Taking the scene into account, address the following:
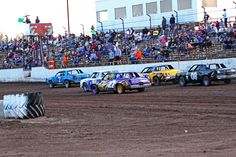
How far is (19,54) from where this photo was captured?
56844mm

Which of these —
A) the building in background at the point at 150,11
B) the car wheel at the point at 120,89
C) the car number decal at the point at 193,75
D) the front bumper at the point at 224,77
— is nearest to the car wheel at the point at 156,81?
the car number decal at the point at 193,75

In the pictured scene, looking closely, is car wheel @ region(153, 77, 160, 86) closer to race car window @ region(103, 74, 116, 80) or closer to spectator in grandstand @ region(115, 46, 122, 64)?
race car window @ region(103, 74, 116, 80)

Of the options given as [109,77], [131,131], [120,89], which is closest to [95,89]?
[109,77]

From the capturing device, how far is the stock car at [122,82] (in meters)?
27.5

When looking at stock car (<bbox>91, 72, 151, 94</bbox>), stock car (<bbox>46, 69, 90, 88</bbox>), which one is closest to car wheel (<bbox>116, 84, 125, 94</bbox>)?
stock car (<bbox>91, 72, 151, 94</bbox>)

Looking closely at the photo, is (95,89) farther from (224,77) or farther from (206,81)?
(224,77)

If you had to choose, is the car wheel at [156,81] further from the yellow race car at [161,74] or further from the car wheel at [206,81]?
the car wheel at [206,81]

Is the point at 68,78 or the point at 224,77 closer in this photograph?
the point at 224,77

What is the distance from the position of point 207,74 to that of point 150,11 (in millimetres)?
28013

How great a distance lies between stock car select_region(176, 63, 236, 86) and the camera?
28578 mm

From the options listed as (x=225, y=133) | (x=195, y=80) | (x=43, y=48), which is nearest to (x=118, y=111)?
(x=225, y=133)

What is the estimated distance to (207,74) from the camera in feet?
95.4

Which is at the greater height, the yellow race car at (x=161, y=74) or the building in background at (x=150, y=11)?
the building in background at (x=150, y=11)

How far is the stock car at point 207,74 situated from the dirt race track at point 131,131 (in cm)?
732
